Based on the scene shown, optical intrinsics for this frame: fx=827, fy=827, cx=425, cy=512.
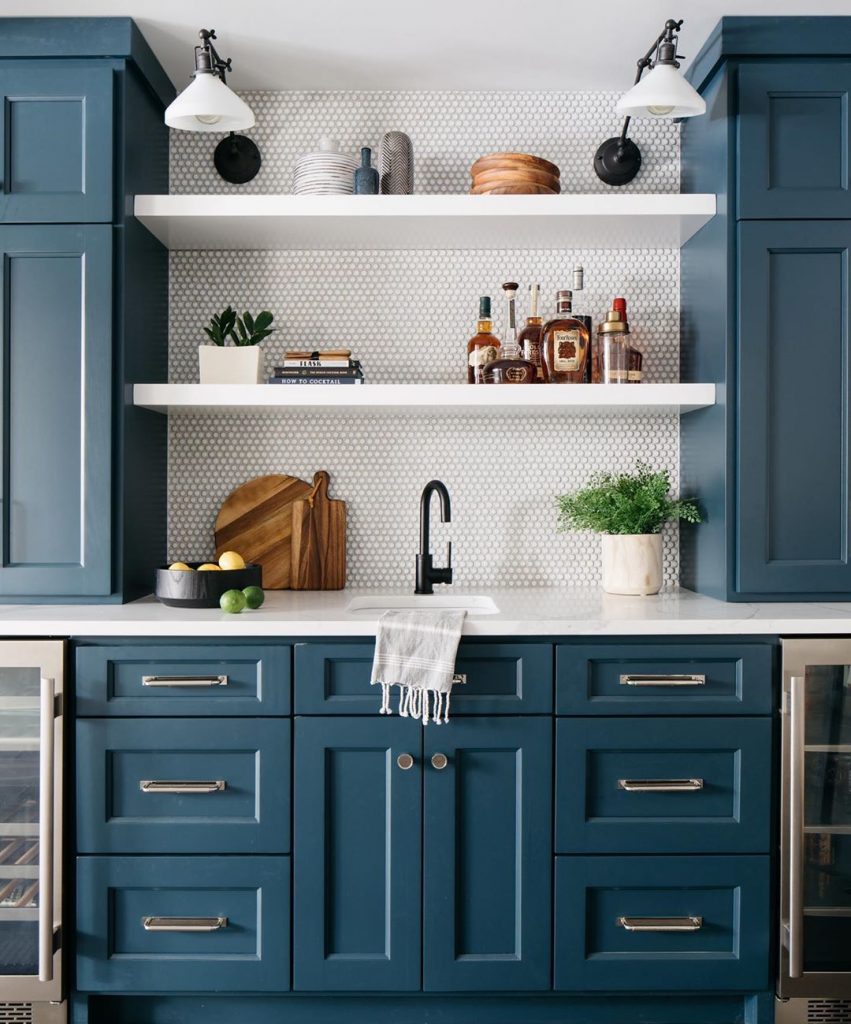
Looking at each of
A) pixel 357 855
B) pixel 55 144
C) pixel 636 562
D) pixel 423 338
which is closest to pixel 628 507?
pixel 636 562

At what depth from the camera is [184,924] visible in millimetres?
1903

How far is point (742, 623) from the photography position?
75.2 inches

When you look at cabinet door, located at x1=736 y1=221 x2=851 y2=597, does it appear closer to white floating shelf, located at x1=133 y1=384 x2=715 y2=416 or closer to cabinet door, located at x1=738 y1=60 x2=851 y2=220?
cabinet door, located at x1=738 y1=60 x2=851 y2=220

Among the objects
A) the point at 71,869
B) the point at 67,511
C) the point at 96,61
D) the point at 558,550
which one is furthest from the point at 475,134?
the point at 71,869

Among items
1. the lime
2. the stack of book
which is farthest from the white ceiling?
the lime

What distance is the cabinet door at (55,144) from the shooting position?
2.15 metres

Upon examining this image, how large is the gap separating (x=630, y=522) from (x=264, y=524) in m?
1.11

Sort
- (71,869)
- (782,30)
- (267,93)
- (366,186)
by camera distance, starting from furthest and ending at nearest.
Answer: (267,93), (366,186), (782,30), (71,869)

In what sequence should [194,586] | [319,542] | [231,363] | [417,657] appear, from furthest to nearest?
1. [319,542]
2. [231,363]
3. [194,586]
4. [417,657]

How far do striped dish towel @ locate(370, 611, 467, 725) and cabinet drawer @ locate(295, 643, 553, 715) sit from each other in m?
0.06

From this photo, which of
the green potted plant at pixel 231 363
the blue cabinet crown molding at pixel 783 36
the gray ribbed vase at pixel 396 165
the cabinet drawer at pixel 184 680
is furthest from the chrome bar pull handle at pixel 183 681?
the blue cabinet crown molding at pixel 783 36

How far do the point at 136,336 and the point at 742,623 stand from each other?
1741 mm

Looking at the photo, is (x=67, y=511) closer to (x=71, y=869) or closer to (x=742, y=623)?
(x=71, y=869)

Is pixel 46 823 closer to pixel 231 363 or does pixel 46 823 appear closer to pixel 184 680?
pixel 184 680
